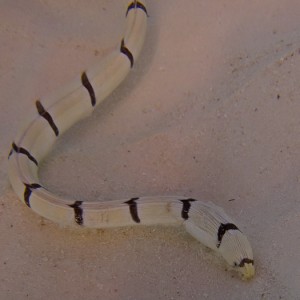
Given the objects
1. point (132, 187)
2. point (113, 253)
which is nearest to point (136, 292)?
point (113, 253)

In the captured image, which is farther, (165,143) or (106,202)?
(165,143)

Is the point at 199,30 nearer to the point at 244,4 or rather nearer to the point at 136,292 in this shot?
the point at 244,4

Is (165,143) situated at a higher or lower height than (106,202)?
higher
